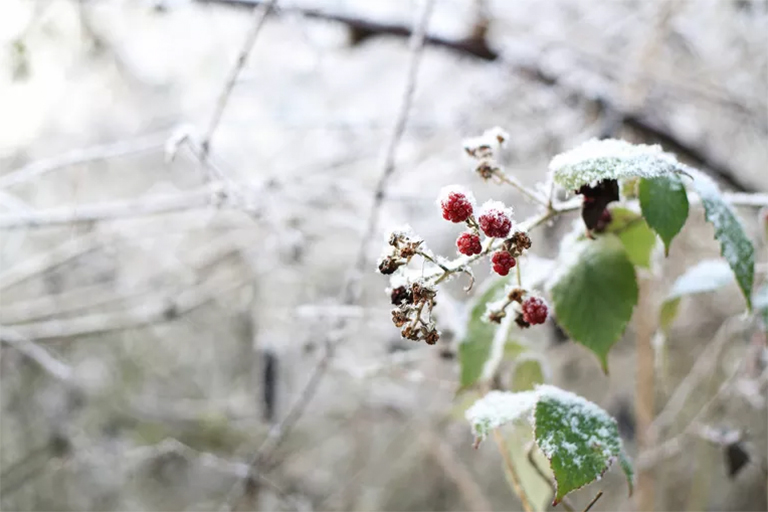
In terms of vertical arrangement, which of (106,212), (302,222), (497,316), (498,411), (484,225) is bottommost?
(302,222)

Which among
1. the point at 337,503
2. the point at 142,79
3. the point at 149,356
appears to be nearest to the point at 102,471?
the point at 149,356

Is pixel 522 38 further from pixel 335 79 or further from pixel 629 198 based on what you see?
pixel 629 198

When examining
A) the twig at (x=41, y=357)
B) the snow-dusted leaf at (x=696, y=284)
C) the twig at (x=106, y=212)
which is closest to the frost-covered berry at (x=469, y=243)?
the snow-dusted leaf at (x=696, y=284)

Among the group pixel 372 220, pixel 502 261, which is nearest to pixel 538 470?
pixel 502 261

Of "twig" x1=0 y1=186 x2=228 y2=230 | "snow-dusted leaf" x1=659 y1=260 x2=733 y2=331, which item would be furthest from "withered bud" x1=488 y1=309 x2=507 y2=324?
"twig" x1=0 y1=186 x2=228 y2=230

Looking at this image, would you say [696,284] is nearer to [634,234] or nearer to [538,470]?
[634,234]

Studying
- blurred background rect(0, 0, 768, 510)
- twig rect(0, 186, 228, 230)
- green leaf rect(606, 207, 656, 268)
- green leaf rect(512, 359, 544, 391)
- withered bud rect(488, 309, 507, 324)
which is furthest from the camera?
blurred background rect(0, 0, 768, 510)

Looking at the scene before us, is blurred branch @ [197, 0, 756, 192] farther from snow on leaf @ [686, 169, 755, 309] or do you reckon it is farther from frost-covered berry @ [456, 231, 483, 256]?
frost-covered berry @ [456, 231, 483, 256]
